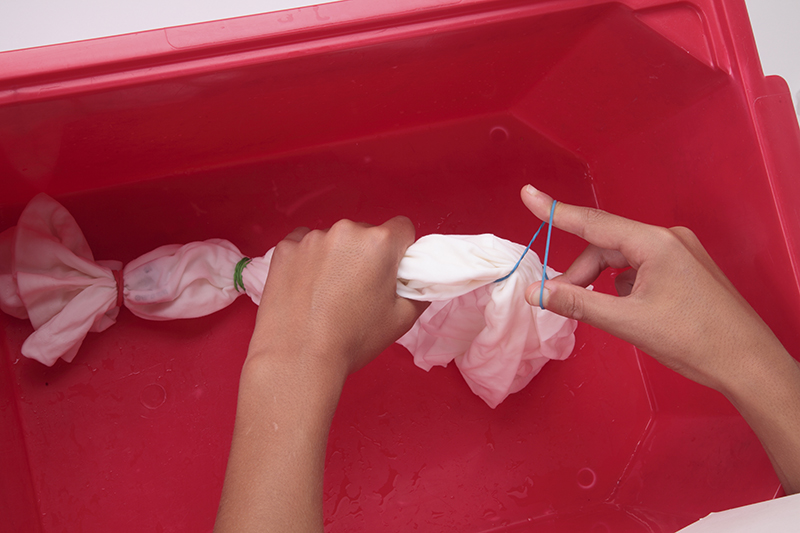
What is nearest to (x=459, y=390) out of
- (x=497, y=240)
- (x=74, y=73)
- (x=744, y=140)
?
(x=497, y=240)

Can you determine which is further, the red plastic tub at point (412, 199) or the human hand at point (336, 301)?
the red plastic tub at point (412, 199)

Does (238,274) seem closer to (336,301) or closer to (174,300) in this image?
(174,300)

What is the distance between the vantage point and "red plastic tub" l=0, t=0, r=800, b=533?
0.73 metres

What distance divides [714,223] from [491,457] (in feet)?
1.70

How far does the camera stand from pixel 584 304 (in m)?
0.62

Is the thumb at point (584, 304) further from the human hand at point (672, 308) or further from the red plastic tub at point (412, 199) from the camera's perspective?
the red plastic tub at point (412, 199)

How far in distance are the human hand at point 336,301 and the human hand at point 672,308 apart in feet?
0.60

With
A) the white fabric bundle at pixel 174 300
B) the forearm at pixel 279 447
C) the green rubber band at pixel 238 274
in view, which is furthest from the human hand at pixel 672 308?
the green rubber band at pixel 238 274

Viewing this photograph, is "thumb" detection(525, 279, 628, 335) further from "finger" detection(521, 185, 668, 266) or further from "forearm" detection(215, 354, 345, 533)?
"forearm" detection(215, 354, 345, 533)

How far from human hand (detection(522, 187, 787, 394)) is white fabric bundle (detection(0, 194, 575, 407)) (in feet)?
0.45

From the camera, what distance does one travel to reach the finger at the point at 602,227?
613 mm

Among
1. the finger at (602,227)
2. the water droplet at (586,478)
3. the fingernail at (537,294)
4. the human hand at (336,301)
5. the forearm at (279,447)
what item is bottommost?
the water droplet at (586,478)

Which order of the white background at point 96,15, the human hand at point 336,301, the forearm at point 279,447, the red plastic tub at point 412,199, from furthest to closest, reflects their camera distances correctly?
1. the white background at point 96,15
2. the red plastic tub at point 412,199
3. the human hand at point 336,301
4. the forearm at point 279,447

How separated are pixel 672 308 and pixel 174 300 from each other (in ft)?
2.35
